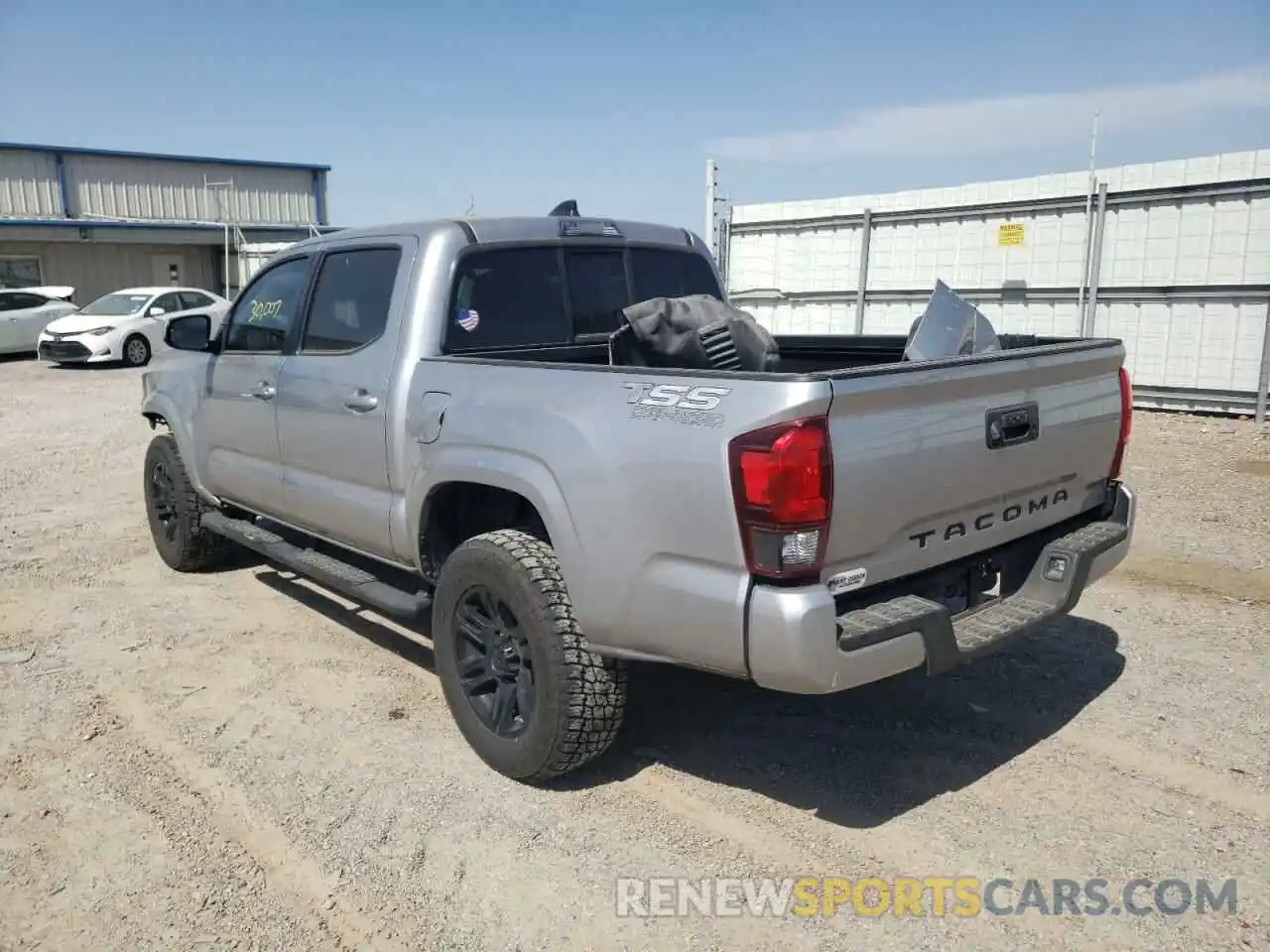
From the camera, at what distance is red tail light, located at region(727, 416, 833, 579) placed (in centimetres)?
269

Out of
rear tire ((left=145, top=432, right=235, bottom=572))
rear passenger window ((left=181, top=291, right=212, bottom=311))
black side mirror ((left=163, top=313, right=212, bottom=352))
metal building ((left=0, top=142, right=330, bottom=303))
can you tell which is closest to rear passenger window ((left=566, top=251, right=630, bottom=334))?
black side mirror ((left=163, top=313, right=212, bottom=352))

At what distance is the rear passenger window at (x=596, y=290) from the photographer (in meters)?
4.50

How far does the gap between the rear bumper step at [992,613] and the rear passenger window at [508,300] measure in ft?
6.61

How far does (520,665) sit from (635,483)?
3.13ft

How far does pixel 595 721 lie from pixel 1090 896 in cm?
156

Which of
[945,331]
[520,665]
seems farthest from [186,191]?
[945,331]

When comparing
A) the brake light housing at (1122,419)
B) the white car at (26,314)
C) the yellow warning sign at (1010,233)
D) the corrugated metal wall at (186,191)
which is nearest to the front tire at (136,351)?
the white car at (26,314)

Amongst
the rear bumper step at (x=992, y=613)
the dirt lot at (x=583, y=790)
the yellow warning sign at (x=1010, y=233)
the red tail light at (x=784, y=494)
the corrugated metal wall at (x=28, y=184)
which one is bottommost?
the dirt lot at (x=583, y=790)

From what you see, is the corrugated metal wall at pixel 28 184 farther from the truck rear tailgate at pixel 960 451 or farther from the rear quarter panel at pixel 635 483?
the truck rear tailgate at pixel 960 451

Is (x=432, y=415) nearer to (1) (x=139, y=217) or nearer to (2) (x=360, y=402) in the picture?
(2) (x=360, y=402)

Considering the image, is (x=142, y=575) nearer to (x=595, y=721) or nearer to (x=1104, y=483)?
(x=595, y=721)

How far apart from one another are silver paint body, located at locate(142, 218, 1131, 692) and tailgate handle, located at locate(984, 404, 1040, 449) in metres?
0.03

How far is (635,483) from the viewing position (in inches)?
118

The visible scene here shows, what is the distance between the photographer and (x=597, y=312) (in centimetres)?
457
